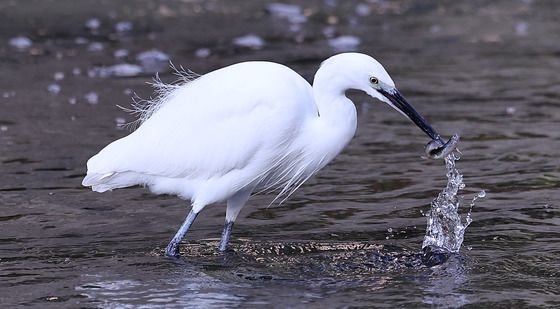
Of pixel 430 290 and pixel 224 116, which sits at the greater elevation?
pixel 224 116

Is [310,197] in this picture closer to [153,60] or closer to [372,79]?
[372,79]

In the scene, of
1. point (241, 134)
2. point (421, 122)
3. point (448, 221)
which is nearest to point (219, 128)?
point (241, 134)

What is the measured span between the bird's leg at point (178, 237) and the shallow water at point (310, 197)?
0.06 metres

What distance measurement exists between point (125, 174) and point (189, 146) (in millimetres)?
357

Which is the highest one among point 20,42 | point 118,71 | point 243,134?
point 20,42

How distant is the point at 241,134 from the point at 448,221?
1.15 meters

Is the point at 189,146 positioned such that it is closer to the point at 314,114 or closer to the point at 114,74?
the point at 314,114

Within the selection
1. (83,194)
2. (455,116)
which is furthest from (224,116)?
(455,116)

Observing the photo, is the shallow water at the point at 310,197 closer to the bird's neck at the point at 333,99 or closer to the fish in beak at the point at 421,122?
the fish in beak at the point at 421,122

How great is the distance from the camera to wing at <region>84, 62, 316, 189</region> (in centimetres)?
498

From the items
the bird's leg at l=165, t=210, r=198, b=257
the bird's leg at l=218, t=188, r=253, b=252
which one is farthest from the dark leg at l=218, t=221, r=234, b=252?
the bird's leg at l=165, t=210, r=198, b=257

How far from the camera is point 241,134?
5035 millimetres

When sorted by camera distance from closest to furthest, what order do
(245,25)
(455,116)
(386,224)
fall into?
1. (386,224)
2. (455,116)
3. (245,25)

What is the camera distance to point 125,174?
527cm
